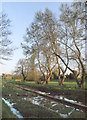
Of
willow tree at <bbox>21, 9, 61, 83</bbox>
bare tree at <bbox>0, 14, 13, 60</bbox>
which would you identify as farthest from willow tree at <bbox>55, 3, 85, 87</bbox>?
bare tree at <bbox>0, 14, 13, 60</bbox>

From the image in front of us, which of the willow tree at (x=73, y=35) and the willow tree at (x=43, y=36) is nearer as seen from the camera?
the willow tree at (x=73, y=35)

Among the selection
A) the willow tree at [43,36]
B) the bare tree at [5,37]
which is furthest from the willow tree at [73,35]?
the bare tree at [5,37]

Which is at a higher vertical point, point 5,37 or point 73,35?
point 73,35

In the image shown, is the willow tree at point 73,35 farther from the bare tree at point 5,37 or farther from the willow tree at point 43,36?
the bare tree at point 5,37

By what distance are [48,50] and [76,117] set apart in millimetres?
4350

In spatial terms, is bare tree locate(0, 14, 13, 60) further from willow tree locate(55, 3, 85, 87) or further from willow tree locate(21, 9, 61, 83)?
willow tree locate(55, 3, 85, 87)

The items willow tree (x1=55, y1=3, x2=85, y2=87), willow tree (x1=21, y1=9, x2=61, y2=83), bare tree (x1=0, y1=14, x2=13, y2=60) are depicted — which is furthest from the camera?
willow tree (x1=21, y1=9, x2=61, y2=83)

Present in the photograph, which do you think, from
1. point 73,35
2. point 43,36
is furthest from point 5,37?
point 73,35

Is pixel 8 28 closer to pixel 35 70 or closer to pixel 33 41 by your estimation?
pixel 33 41

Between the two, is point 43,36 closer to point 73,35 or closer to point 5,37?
point 73,35

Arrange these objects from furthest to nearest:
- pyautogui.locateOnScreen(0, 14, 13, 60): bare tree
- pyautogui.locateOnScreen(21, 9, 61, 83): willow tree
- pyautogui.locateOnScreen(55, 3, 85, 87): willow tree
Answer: pyautogui.locateOnScreen(21, 9, 61, 83): willow tree
pyautogui.locateOnScreen(55, 3, 85, 87): willow tree
pyautogui.locateOnScreen(0, 14, 13, 60): bare tree

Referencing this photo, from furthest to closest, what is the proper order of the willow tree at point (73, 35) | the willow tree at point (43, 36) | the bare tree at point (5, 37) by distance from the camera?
the willow tree at point (43, 36) → the willow tree at point (73, 35) → the bare tree at point (5, 37)

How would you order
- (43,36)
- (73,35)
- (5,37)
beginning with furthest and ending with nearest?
1. (43,36)
2. (73,35)
3. (5,37)

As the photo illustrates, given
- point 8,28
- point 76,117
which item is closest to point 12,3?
point 8,28
